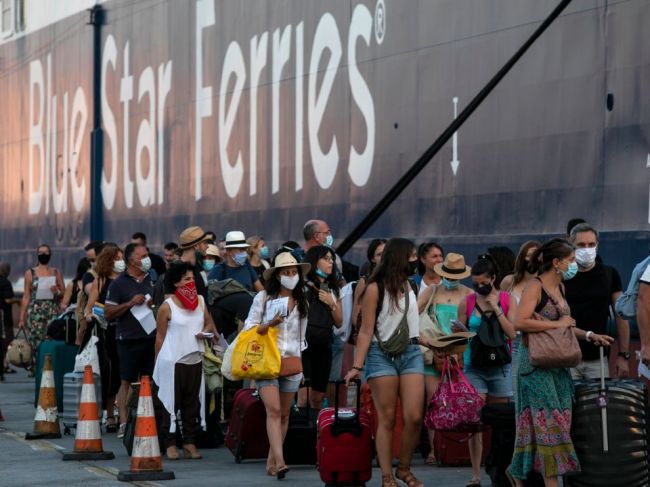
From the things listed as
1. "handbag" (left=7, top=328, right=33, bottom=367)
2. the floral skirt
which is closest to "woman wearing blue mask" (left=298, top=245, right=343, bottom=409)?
the floral skirt

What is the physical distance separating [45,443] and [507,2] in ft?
15.9

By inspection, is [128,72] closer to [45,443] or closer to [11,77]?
[11,77]

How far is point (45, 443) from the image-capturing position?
13.3m

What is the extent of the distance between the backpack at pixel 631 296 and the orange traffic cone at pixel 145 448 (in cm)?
297

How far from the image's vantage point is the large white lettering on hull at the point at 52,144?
24750 millimetres

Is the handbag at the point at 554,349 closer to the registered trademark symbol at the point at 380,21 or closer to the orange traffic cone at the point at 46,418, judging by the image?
the orange traffic cone at the point at 46,418

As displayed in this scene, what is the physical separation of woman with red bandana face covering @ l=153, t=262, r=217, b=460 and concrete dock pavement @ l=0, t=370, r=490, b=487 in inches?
15.3

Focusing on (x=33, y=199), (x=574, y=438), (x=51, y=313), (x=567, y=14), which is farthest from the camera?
(x=33, y=199)

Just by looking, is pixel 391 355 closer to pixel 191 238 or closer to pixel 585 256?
pixel 585 256

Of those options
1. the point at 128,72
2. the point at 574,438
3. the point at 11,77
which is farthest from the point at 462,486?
the point at 11,77

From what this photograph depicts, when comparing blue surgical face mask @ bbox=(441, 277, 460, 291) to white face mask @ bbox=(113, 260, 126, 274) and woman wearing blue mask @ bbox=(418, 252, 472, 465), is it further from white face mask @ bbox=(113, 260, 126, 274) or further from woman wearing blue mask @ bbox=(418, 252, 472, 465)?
white face mask @ bbox=(113, 260, 126, 274)

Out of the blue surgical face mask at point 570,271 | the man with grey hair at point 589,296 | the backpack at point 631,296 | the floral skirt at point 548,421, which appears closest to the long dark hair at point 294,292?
the man with grey hair at point 589,296

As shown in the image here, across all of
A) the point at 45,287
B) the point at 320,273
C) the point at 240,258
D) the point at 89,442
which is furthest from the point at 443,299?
the point at 45,287

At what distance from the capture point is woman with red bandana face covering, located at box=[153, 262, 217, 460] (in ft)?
39.0
